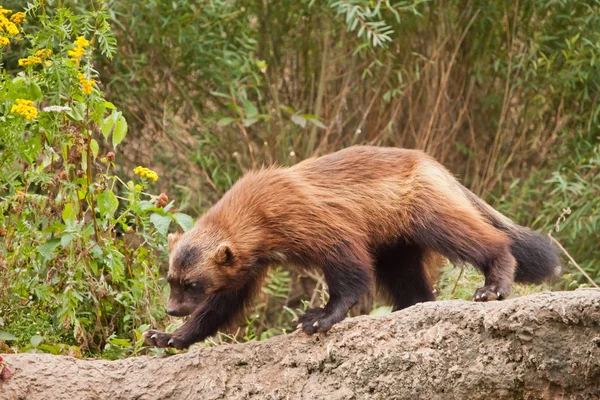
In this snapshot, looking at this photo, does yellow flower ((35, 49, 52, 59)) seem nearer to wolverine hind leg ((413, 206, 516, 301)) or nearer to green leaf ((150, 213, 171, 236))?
green leaf ((150, 213, 171, 236))

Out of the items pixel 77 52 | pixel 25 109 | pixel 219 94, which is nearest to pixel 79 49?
pixel 77 52

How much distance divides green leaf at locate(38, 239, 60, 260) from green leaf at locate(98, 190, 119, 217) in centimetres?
30

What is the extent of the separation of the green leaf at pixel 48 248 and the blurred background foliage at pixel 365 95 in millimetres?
3202

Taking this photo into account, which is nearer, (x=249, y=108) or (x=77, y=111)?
(x=77, y=111)

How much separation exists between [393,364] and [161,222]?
1825 mm

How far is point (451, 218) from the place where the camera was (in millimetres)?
5305

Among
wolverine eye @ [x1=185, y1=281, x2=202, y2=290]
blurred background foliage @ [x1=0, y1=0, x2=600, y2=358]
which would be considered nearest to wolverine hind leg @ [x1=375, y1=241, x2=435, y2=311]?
wolverine eye @ [x1=185, y1=281, x2=202, y2=290]

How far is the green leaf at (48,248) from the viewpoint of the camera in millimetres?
5230

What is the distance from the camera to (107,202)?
5.41m

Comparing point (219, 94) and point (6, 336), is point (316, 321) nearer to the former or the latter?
point (6, 336)

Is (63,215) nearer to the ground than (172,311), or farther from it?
farther from it

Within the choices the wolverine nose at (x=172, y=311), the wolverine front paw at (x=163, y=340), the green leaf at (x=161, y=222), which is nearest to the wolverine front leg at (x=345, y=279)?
the wolverine nose at (x=172, y=311)

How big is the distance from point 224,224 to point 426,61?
167 inches

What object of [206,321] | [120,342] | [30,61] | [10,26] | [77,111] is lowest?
[120,342]
